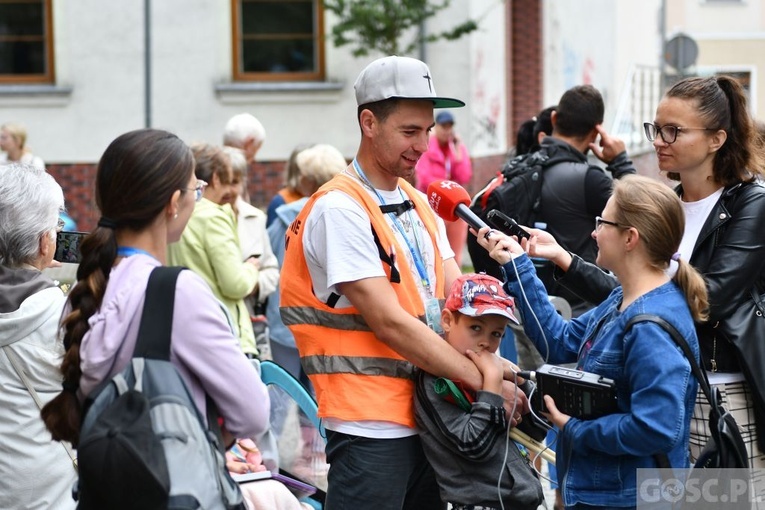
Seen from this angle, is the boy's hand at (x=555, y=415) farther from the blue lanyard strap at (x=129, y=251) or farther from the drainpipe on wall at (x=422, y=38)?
the drainpipe on wall at (x=422, y=38)

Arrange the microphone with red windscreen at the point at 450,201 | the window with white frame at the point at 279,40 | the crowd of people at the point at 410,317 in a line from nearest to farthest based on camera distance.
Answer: the crowd of people at the point at 410,317
the microphone with red windscreen at the point at 450,201
the window with white frame at the point at 279,40

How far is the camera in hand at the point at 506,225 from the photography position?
397cm

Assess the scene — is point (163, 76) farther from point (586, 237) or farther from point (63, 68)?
point (586, 237)

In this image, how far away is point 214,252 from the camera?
575 centimetres

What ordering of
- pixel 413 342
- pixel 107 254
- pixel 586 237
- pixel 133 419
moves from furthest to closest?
pixel 586 237 → pixel 413 342 → pixel 107 254 → pixel 133 419

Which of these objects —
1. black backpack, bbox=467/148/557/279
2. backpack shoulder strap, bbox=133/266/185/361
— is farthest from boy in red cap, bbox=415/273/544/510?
black backpack, bbox=467/148/557/279

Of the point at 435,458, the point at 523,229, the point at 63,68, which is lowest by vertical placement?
the point at 435,458

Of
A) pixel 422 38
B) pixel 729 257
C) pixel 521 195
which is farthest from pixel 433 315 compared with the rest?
pixel 422 38

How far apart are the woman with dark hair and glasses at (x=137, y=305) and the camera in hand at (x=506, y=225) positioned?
1322 millimetres

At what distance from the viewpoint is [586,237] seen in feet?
18.5

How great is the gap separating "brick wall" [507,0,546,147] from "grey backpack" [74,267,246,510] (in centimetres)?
1600

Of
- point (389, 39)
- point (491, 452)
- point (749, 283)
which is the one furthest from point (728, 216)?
point (389, 39)

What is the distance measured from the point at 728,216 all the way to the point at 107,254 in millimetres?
2132

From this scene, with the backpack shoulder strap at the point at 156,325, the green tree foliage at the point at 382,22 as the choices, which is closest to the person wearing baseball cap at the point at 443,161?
the green tree foliage at the point at 382,22
